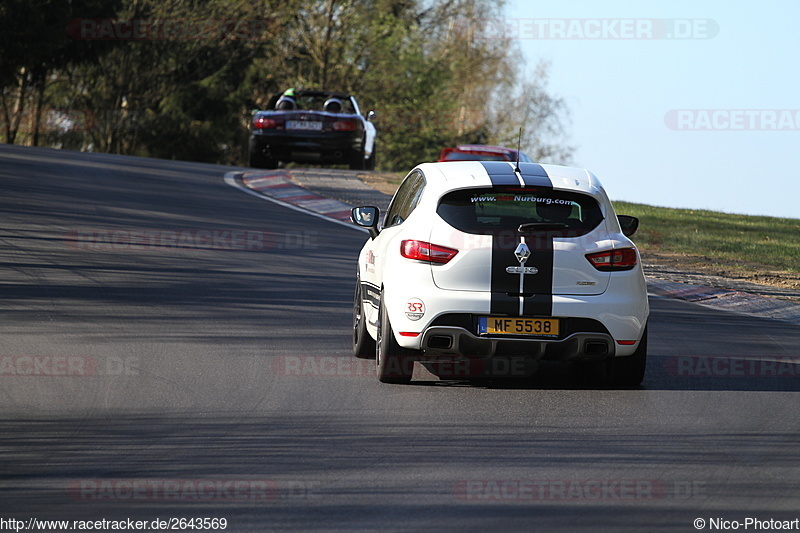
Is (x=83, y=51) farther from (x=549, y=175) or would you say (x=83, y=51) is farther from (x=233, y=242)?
(x=549, y=175)

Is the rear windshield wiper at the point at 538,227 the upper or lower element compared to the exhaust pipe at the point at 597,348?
upper

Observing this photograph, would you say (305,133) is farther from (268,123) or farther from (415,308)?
(415,308)

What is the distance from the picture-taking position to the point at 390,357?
8273 millimetres

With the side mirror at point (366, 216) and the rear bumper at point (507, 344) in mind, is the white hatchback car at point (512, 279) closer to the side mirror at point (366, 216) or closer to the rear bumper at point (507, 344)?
the rear bumper at point (507, 344)

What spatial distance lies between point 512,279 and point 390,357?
105 cm

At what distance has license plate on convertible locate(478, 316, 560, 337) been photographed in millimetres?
7898

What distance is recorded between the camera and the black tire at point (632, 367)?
834 centimetres

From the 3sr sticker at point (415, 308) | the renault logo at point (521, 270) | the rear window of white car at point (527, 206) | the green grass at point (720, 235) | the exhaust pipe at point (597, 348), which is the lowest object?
the green grass at point (720, 235)

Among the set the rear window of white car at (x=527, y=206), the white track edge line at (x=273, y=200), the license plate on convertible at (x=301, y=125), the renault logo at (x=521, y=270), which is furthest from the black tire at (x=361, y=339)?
the license plate on convertible at (x=301, y=125)

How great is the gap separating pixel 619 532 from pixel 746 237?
53.8ft

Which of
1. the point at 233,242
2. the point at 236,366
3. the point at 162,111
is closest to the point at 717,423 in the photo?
the point at 236,366

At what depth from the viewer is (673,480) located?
19.3ft

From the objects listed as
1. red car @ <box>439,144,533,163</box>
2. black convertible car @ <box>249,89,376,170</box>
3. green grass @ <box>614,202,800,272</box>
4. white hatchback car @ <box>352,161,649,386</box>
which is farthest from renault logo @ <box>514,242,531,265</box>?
red car @ <box>439,144,533,163</box>

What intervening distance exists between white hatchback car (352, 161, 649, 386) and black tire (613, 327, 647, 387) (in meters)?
0.01
